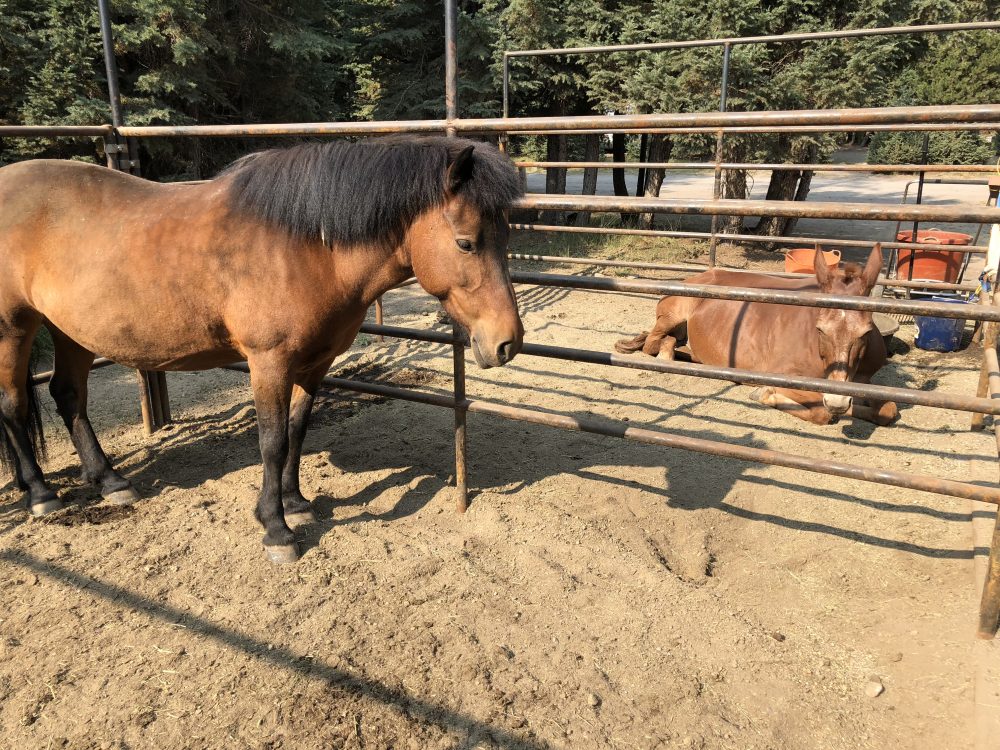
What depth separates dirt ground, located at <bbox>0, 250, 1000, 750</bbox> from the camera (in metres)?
2.00

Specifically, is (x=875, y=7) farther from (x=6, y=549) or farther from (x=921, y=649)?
(x=6, y=549)

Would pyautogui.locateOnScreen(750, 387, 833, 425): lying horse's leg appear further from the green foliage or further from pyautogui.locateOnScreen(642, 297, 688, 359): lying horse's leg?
the green foliage

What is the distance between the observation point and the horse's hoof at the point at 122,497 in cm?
327

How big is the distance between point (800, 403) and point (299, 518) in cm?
334

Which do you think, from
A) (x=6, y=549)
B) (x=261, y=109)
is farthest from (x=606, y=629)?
(x=261, y=109)

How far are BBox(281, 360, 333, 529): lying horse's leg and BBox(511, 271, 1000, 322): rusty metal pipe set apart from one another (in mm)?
1071

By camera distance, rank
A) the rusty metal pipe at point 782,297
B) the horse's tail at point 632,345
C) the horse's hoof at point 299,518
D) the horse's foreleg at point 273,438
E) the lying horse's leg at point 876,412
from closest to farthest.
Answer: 1. the rusty metal pipe at point 782,297
2. the horse's foreleg at point 273,438
3. the horse's hoof at point 299,518
4. the lying horse's leg at point 876,412
5. the horse's tail at point 632,345

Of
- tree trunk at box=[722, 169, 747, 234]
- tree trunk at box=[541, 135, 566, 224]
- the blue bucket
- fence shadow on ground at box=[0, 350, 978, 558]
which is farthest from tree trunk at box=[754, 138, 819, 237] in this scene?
fence shadow on ground at box=[0, 350, 978, 558]

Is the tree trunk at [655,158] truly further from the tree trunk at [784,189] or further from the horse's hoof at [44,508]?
the horse's hoof at [44,508]

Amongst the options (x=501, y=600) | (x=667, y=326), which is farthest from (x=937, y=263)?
(x=501, y=600)

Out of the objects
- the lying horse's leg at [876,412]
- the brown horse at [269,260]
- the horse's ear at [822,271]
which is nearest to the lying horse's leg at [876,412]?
the lying horse's leg at [876,412]

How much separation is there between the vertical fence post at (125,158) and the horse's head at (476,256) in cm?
243

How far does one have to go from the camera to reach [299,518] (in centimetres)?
304

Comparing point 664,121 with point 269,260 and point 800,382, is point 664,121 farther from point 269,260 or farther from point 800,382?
point 269,260
